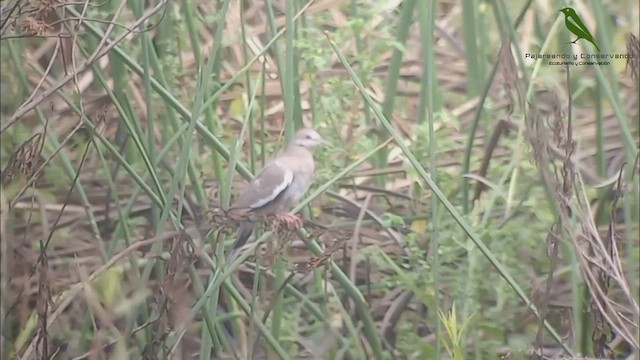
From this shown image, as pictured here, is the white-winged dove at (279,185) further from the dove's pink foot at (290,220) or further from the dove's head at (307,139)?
the dove's pink foot at (290,220)

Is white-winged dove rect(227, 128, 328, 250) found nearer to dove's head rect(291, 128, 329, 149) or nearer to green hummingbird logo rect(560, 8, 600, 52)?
dove's head rect(291, 128, 329, 149)

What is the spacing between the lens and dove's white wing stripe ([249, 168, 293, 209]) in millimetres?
1804

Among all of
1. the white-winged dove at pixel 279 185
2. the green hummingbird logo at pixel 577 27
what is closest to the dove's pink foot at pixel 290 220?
the white-winged dove at pixel 279 185

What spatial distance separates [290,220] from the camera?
1470 mm

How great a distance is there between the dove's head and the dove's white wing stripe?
0.07 metres

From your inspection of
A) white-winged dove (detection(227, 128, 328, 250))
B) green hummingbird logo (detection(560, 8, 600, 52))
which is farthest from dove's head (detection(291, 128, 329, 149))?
green hummingbird logo (detection(560, 8, 600, 52))

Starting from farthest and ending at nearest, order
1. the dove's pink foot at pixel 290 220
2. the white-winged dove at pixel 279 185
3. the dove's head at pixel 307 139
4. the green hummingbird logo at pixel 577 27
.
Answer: the dove's head at pixel 307 139 < the white-winged dove at pixel 279 185 < the green hummingbird logo at pixel 577 27 < the dove's pink foot at pixel 290 220

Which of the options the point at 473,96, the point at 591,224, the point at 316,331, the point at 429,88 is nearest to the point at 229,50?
the point at 473,96

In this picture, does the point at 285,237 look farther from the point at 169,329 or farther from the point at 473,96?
the point at 473,96

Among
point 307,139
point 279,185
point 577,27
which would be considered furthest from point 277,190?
point 577,27

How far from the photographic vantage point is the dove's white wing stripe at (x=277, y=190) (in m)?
1.80

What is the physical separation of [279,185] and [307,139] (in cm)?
17

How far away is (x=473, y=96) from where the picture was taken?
2.50 metres

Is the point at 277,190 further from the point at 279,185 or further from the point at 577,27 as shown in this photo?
the point at 577,27
